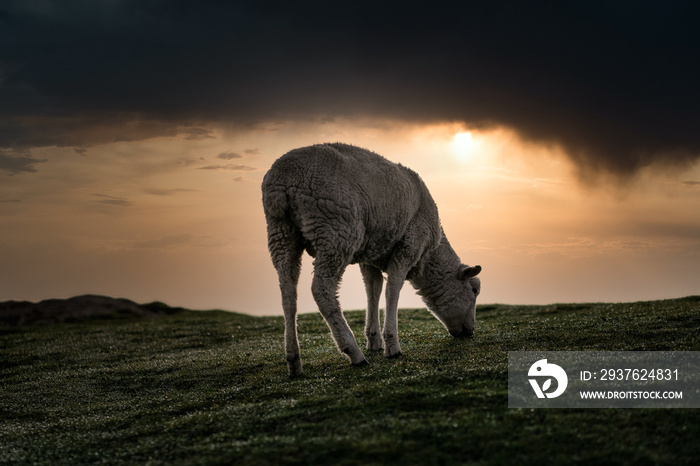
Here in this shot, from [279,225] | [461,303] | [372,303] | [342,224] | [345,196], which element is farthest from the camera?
[461,303]

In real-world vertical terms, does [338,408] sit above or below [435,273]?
below

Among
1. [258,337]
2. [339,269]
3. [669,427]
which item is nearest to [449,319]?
[339,269]

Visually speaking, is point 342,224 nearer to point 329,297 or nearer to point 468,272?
point 329,297

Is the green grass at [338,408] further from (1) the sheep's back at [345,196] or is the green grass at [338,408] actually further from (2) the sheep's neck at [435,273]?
(1) the sheep's back at [345,196]

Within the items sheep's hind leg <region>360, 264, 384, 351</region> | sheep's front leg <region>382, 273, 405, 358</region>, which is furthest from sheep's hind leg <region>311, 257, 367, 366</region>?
sheep's hind leg <region>360, 264, 384, 351</region>

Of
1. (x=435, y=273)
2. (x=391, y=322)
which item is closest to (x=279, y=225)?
(x=391, y=322)

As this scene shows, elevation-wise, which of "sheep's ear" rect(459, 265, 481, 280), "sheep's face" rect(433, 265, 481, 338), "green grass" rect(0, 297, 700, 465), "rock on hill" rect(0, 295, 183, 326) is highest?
"sheep's ear" rect(459, 265, 481, 280)

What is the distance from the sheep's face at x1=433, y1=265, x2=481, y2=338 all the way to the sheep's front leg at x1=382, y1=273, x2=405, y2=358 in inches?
95.8

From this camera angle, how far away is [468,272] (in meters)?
16.1

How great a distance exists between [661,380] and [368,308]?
7697 millimetres

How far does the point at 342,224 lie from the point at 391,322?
11.1 ft

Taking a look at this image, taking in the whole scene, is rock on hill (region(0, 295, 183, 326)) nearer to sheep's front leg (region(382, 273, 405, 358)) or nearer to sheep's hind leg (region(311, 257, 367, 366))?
sheep's front leg (region(382, 273, 405, 358))

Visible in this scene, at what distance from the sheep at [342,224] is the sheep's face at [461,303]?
141 centimetres

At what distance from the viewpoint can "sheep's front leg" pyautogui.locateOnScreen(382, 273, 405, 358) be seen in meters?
14.2
